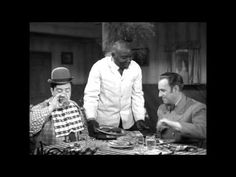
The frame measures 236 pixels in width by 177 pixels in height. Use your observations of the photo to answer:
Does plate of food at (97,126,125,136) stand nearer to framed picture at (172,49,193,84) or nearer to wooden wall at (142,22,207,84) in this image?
wooden wall at (142,22,207,84)

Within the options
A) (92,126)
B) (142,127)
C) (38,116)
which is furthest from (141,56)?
(38,116)

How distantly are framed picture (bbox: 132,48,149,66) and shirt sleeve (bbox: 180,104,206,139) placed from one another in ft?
1.84

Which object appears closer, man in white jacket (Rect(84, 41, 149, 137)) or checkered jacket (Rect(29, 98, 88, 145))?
checkered jacket (Rect(29, 98, 88, 145))

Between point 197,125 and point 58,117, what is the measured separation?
1.08 metres

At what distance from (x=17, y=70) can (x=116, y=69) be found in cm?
92

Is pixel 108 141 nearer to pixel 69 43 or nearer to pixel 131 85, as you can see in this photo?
pixel 131 85

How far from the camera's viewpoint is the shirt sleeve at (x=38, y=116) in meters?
2.37

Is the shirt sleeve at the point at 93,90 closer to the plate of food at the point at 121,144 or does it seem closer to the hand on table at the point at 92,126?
the hand on table at the point at 92,126

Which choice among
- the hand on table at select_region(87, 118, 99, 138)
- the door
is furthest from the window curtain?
the door

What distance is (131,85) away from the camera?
2.54 meters

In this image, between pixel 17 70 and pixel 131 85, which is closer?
pixel 131 85

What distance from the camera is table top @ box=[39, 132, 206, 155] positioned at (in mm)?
2041
